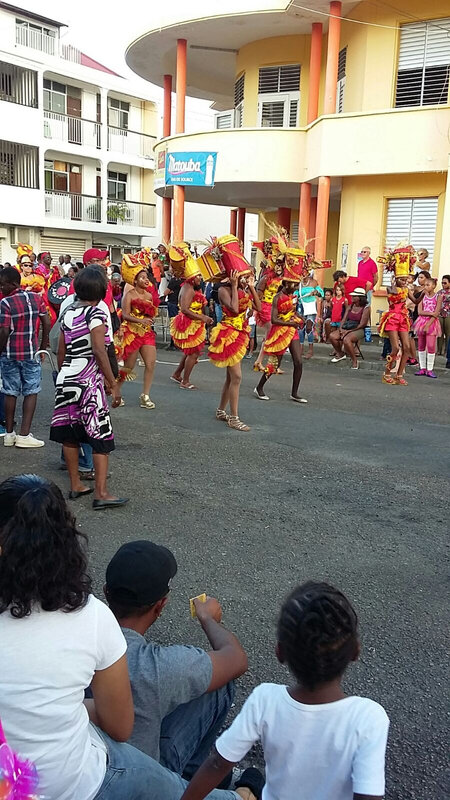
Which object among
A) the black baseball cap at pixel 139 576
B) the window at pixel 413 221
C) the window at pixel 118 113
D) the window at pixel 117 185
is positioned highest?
the window at pixel 118 113

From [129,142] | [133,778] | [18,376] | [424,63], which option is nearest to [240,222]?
[424,63]

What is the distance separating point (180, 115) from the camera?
1886 centimetres

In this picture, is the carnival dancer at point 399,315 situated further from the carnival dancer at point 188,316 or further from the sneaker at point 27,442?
the sneaker at point 27,442

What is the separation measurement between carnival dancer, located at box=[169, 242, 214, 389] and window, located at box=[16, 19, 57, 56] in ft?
83.5

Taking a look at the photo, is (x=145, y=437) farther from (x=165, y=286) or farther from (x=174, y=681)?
(x=165, y=286)

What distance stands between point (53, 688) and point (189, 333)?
26.5 feet

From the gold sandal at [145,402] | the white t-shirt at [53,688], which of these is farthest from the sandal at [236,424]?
the white t-shirt at [53,688]

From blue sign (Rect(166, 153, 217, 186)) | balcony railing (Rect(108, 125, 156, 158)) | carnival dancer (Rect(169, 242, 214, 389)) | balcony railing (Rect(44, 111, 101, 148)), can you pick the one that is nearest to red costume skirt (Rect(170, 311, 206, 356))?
carnival dancer (Rect(169, 242, 214, 389))

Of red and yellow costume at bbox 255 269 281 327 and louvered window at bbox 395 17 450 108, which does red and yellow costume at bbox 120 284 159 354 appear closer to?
red and yellow costume at bbox 255 269 281 327

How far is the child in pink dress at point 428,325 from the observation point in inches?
462

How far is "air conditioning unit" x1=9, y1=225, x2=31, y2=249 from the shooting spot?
1143 inches

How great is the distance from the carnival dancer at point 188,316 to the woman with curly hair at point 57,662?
22.8 feet

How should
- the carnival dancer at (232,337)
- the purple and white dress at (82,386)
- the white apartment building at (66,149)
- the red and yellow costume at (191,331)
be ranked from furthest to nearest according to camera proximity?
the white apartment building at (66,149) < the red and yellow costume at (191,331) < the carnival dancer at (232,337) < the purple and white dress at (82,386)

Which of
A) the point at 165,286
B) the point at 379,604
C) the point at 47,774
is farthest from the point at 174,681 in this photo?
the point at 165,286
